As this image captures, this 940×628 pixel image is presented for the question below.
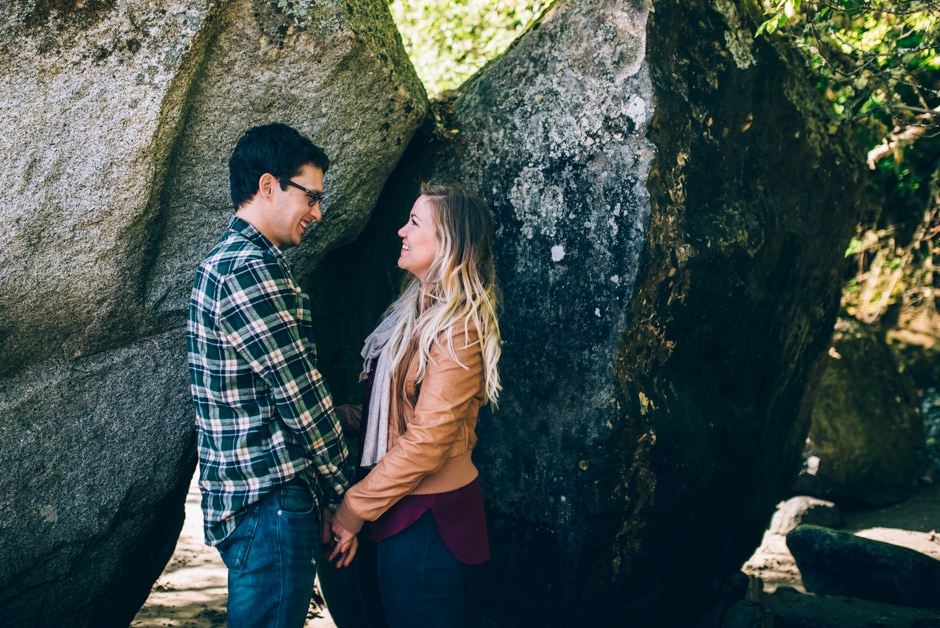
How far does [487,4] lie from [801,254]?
329cm

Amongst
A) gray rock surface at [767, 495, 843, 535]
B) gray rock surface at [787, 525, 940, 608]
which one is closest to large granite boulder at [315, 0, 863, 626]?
gray rock surface at [787, 525, 940, 608]

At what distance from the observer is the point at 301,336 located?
2436mm

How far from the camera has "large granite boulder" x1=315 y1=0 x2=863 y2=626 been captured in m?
3.12

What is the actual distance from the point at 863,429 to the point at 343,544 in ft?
14.5

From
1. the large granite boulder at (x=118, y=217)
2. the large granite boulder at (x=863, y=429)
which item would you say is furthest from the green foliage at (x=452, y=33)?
the large granite boulder at (x=863, y=429)

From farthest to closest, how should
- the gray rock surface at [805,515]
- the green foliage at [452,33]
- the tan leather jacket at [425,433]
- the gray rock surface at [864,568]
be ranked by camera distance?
the green foliage at [452,33] → the gray rock surface at [805,515] → the gray rock surface at [864,568] → the tan leather jacket at [425,433]

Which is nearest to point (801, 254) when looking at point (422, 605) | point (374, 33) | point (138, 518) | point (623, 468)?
point (623, 468)

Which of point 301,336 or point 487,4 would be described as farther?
point 487,4

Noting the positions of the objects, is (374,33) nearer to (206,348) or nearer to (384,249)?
(384,249)

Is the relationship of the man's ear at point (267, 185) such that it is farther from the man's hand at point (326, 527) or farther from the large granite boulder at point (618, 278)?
the large granite boulder at point (618, 278)

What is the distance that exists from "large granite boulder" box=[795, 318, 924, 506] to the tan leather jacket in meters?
3.89

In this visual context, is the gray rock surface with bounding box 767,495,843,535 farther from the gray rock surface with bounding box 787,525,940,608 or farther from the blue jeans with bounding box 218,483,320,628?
the blue jeans with bounding box 218,483,320,628

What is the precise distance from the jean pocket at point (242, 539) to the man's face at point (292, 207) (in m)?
0.83

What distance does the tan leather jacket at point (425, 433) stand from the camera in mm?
2398
